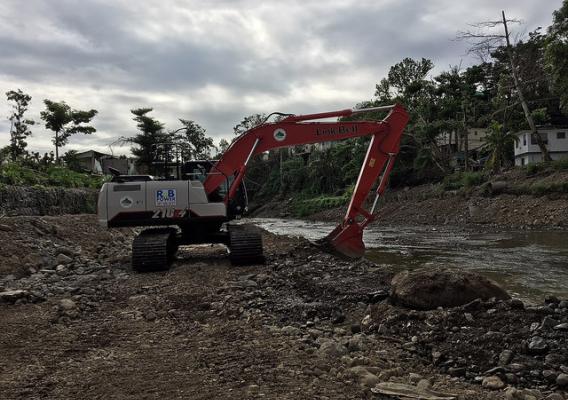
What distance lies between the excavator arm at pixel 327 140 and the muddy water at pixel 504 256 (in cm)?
229

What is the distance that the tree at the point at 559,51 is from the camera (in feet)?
88.0

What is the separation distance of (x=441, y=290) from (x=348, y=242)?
4.87 metres

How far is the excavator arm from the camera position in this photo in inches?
451

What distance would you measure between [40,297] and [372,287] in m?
5.34

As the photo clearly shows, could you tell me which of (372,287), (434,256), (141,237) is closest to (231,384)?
(372,287)

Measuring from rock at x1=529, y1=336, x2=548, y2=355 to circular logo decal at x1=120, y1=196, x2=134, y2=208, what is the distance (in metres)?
8.72

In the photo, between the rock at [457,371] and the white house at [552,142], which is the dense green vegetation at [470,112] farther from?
the rock at [457,371]

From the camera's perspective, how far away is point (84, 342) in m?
5.85

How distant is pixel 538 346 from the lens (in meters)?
4.75

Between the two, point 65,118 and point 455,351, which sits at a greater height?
point 65,118

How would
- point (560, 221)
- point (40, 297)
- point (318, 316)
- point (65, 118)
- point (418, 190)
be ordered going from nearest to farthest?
point (318, 316), point (40, 297), point (560, 221), point (65, 118), point (418, 190)

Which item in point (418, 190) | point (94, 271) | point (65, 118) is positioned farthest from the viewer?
point (418, 190)

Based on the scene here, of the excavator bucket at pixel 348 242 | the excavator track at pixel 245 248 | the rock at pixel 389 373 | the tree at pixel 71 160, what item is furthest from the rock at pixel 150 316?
the tree at pixel 71 160

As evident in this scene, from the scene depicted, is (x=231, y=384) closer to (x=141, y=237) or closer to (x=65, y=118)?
(x=141, y=237)
